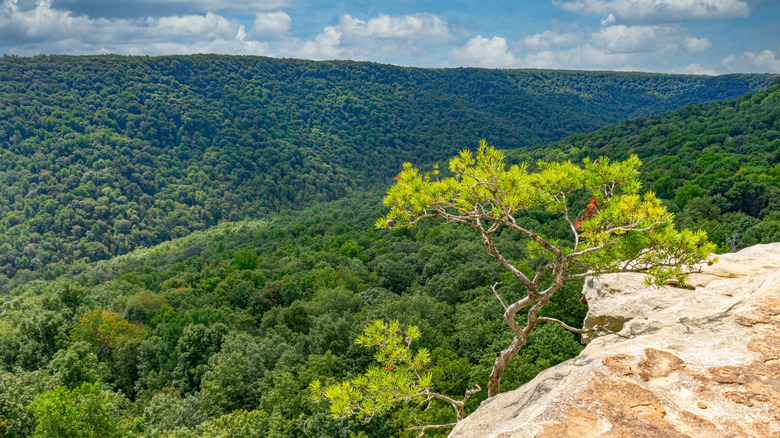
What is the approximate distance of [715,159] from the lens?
65250 mm

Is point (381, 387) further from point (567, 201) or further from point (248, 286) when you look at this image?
point (248, 286)

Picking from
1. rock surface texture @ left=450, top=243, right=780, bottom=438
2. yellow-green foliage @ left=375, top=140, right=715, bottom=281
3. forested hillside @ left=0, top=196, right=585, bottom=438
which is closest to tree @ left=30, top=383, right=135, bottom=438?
forested hillside @ left=0, top=196, right=585, bottom=438

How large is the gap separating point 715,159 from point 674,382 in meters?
73.8

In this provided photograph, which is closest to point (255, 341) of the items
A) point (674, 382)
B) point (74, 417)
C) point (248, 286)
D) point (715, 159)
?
point (74, 417)

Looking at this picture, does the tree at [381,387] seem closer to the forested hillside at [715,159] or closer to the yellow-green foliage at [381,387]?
the yellow-green foliage at [381,387]

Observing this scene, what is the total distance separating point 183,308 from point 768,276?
2040 inches

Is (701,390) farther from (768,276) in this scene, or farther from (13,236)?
(13,236)

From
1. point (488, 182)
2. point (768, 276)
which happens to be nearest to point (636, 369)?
point (488, 182)

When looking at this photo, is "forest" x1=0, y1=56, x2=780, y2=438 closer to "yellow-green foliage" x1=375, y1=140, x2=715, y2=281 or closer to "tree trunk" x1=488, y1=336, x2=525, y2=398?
"tree trunk" x1=488, y1=336, x2=525, y2=398

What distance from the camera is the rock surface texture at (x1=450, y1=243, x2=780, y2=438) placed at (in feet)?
20.6

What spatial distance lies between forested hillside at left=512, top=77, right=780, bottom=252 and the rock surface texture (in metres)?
28.1

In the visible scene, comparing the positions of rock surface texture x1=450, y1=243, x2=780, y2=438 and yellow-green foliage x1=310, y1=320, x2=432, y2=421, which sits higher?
rock surface texture x1=450, y1=243, x2=780, y2=438

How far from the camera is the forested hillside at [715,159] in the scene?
4534 centimetres

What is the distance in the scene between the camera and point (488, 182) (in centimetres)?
938
